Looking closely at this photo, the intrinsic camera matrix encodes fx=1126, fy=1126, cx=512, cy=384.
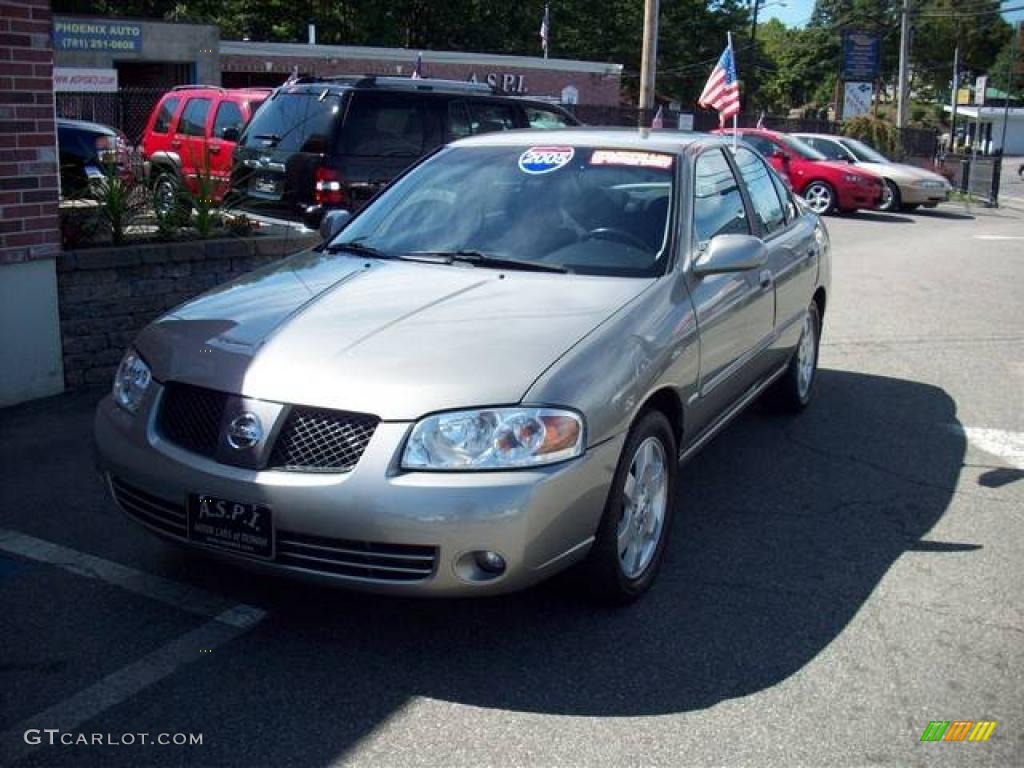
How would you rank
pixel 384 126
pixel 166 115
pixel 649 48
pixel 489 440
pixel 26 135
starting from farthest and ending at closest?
pixel 649 48, pixel 166 115, pixel 384 126, pixel 26 135, pixel 489 440

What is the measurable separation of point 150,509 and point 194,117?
1177 centimetres

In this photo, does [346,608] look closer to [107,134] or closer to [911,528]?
[911,528]

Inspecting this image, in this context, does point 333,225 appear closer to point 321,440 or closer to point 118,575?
point 118,575

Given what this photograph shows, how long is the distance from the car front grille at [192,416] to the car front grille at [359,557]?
0.43 m

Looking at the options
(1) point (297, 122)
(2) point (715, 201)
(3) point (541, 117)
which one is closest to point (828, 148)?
(3) point (541, 117)

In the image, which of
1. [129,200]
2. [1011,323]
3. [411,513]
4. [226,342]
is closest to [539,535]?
[411,513]

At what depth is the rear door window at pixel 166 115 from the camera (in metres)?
15.0

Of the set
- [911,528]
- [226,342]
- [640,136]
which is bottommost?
[911,528]

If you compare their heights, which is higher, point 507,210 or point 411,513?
point 507,210

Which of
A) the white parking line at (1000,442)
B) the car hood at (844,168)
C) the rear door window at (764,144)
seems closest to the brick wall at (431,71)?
the rear door window at (764,144)

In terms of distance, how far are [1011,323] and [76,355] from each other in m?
8.14

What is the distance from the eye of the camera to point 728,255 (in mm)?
4613

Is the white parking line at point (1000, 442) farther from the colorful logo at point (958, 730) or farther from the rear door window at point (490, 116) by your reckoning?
the rear door window at point (490, 116)

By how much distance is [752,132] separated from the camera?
22.7 metres
